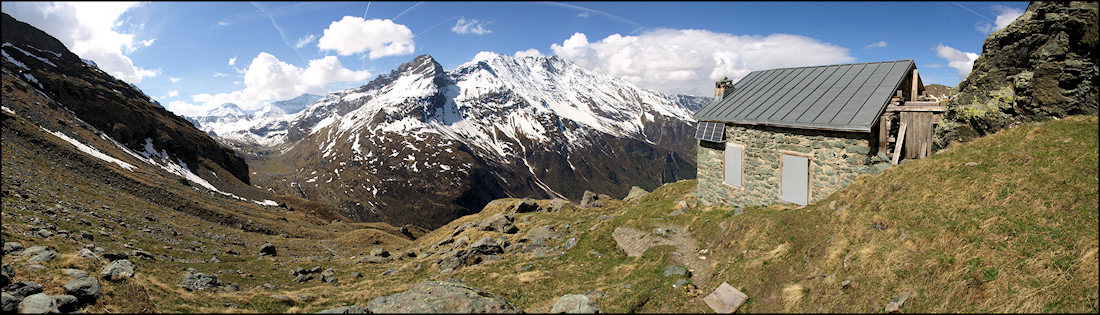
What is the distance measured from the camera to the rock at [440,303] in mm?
11555

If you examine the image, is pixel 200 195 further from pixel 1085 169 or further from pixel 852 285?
pixel 1085 169

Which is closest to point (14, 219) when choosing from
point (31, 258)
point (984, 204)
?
point (31, 258)

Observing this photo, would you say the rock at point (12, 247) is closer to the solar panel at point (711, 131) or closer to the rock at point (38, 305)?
the rock at point (38, 305)

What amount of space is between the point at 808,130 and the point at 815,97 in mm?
3212

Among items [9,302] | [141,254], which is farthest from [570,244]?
[141,254]

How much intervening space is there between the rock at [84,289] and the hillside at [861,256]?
0.45 meters

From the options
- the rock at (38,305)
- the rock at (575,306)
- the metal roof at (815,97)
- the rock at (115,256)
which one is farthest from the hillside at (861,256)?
the metal roof at (815,97)

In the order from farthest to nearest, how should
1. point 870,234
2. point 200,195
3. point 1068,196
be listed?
point 200,195, point 870,234, point 1068,196

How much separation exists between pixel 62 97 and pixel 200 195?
64.7 meters

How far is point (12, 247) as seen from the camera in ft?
55.6

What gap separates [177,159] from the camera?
98.9 m

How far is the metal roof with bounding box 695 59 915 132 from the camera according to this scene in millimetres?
19531

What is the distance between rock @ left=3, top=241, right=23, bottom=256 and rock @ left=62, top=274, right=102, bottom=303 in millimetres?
6217

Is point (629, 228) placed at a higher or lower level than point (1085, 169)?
lower
